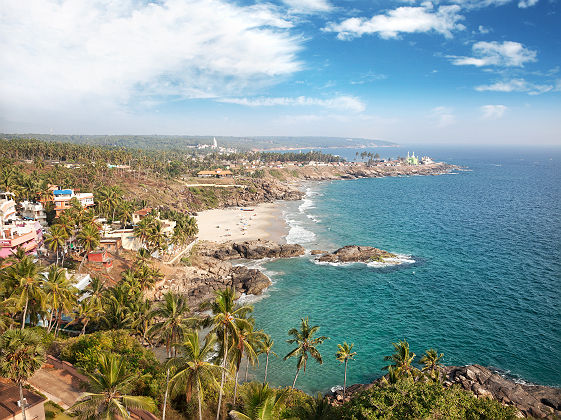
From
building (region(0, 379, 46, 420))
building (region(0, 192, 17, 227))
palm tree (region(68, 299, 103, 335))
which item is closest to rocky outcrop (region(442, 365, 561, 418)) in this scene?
building (region(0, 379, 46, 420))

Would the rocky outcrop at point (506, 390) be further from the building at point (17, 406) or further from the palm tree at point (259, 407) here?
the building at point (17, 406)

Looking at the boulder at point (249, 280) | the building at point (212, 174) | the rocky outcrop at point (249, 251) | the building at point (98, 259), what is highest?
the building at point (212, 174)

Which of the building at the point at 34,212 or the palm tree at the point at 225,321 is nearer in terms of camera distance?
the palm tree at the point at 225,321

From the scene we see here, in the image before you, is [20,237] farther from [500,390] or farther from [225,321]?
[500,390]

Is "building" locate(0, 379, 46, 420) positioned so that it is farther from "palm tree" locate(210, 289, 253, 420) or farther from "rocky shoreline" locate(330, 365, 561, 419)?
"rocky shoreline" locate(330, 365, 561, 419)

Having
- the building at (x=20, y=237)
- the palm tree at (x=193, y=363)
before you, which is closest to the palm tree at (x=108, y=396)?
the palm tree at (x=193, y=363)

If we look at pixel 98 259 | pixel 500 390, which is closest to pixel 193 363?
pixel 500 390
